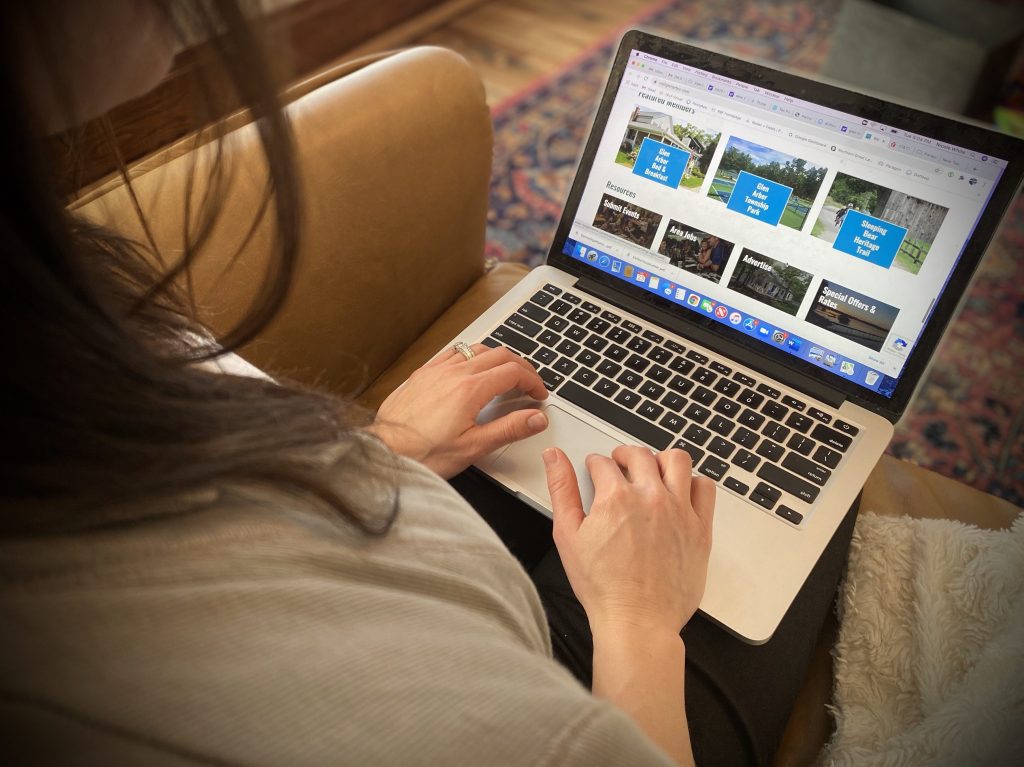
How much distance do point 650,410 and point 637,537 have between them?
213 millimetres

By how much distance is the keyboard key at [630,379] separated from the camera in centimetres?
82

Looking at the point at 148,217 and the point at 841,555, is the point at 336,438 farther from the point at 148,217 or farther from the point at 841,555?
the point at 841,555

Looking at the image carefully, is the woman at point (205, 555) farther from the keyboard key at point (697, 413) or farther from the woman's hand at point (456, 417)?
the keyboard key at point (697, 413)

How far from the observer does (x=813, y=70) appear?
2688 mm

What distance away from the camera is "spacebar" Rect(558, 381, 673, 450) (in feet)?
2.54

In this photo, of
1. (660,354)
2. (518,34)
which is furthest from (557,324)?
(518,34)

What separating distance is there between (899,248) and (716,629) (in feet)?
1.38

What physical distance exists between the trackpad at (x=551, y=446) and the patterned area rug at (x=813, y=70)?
2.60 feet

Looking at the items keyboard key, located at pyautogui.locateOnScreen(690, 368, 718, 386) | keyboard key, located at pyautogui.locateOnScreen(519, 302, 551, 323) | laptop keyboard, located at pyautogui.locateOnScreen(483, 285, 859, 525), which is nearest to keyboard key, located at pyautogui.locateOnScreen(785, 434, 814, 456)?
laptop keyboard, located at pyautogui.locateOnScreen(483, 285, 859, 525)

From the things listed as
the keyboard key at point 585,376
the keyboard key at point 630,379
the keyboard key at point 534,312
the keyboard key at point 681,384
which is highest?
the keyboard key at point 681,384

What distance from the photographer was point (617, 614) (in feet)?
1.92

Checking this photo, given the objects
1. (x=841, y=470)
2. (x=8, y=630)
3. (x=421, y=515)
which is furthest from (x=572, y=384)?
(x=8, y=630)

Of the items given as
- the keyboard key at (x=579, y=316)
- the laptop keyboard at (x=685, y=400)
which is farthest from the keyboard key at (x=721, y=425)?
the keyboard key at (x=579, y=316)

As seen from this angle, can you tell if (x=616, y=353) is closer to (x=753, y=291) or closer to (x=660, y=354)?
(x=660, y=354)
